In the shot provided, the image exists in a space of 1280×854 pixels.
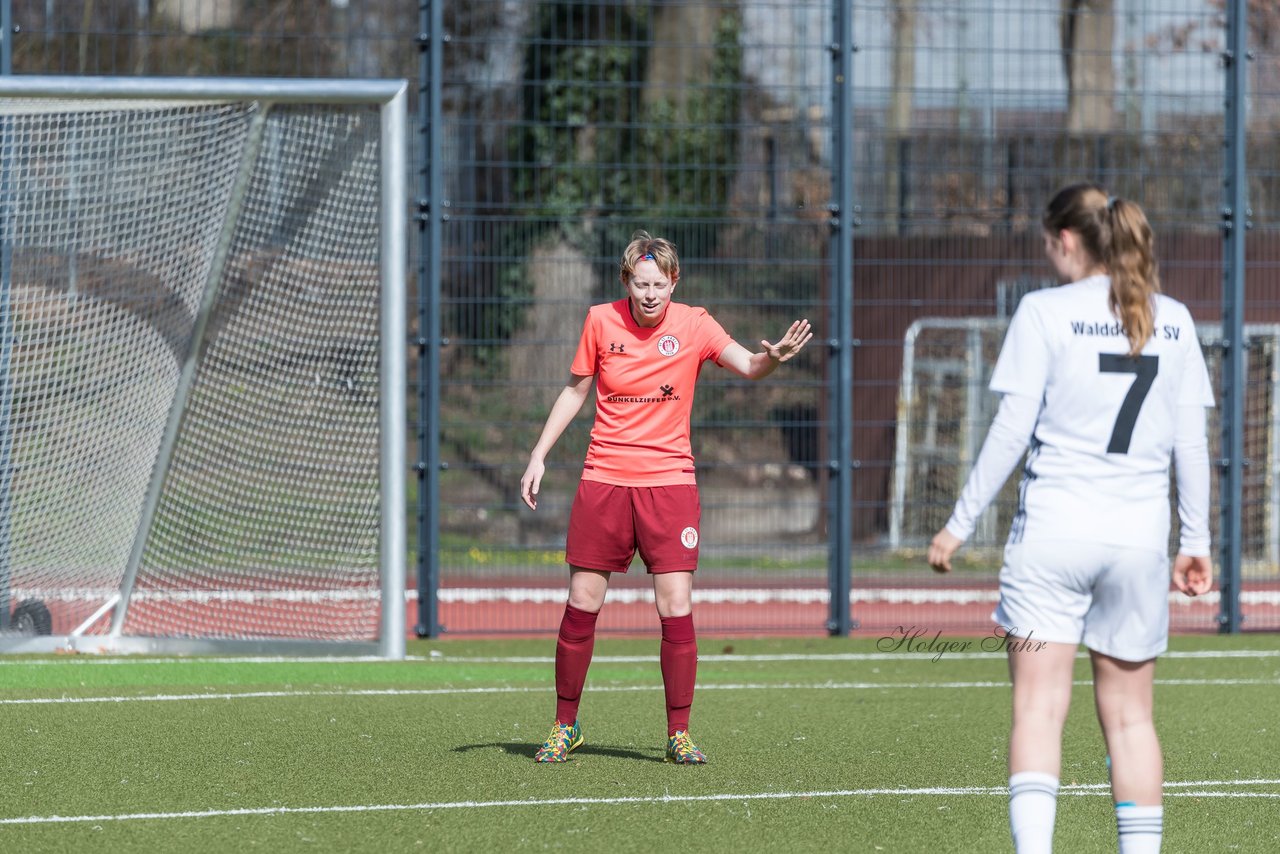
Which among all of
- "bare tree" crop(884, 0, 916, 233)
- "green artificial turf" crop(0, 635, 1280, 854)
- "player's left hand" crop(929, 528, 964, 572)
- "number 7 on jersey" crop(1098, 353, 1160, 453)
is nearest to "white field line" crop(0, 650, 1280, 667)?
"green artificial turf" crop(0, 635, 1280, 854)

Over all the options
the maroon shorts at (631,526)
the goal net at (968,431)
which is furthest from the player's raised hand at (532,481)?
the goal net at (968,431)

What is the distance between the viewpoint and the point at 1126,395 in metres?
3.99

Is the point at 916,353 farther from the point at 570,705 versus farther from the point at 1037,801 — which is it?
the point at 1037,801

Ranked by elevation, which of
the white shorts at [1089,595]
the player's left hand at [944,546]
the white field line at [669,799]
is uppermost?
the player's left hand at [944,546]

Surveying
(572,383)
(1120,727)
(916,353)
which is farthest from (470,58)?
(1120,727)

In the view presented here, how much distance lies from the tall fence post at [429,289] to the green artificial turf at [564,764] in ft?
4.22

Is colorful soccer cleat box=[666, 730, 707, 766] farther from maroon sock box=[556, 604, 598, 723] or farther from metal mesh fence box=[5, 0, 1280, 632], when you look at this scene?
metal mesh fence box=[5, 0, 1280, 632]

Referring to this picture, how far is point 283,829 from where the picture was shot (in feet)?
16.6

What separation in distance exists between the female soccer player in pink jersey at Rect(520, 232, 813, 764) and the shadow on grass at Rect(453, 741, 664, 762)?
0.13 meters

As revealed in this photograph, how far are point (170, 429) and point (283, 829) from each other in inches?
198

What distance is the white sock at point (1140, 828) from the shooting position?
13.2 feet

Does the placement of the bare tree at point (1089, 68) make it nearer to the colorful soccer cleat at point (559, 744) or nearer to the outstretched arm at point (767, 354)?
the outstretched arm at point (767, 354)

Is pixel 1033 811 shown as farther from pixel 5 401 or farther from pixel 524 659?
pixel 5 401

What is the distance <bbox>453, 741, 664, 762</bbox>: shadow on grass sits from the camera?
6.42m
